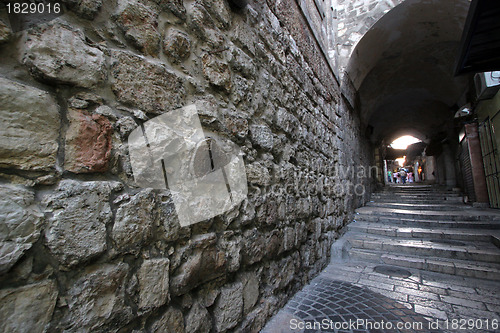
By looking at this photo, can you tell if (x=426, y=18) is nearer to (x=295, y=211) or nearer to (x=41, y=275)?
(x=295, y=211)

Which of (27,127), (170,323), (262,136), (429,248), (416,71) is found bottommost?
(429,248)

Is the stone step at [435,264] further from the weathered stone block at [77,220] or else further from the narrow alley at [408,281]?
the weathered stone block at [77,220]

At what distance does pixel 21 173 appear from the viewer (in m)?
0.78

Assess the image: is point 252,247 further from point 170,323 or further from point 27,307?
point 27,307

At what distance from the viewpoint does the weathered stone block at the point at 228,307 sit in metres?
1.48

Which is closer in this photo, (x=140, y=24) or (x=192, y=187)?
(x=140, y=24)

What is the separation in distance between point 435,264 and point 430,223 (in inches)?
71.1

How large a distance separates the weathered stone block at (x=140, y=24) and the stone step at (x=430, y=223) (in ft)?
18.0

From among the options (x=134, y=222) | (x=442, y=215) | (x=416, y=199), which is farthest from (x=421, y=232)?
(x=134, y=222)

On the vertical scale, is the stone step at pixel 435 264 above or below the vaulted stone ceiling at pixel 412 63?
below

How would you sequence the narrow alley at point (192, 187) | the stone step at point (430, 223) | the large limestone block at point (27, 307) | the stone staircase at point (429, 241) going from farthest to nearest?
the stone step at point (430, 223) < the stone staircase at point (429, 241) < the narrow alley at point (192, 187) < the large limestone block at point (27, 307)

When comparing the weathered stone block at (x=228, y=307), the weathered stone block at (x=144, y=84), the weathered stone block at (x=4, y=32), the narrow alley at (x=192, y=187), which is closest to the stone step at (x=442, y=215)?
the narrow alley at (x=192, y=187)

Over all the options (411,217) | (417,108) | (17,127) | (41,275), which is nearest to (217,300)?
(41,275)

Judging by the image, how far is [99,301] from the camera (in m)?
0.91
